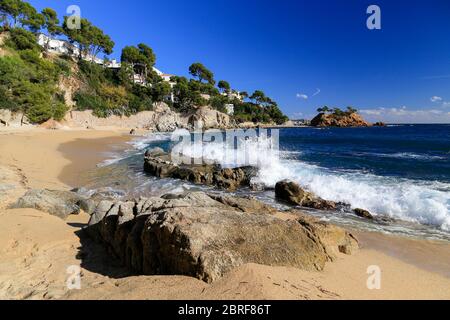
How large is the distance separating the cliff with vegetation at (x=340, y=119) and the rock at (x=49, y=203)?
117m

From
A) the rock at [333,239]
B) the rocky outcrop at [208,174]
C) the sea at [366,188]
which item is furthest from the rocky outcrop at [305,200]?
the rock at [333,239]

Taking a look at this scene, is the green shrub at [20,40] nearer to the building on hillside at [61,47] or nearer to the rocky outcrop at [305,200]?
the building on hillside at [61,47]

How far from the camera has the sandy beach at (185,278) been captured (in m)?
3.30

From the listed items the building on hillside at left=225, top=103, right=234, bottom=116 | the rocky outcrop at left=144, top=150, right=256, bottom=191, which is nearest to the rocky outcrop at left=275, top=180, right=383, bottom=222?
the rocky outcrop at left=144, top=150, right=256, bottom=191

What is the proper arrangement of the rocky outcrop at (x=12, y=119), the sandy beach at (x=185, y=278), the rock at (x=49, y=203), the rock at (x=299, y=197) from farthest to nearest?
1. the rocky outcrop at (x=12, y=119)
2. the rock at (x=299, y=197)
3. the rock at (x=49, y=203)
4. the sandy beach at (x=185, y=278)

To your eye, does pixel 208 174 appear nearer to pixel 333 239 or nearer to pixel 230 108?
pixel 333 239

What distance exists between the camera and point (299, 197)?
10.3m

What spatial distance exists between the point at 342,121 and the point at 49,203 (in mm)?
119148

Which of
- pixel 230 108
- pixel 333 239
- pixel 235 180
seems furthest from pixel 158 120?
pixel 333 239

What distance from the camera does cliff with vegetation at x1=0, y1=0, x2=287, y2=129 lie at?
33.9 metres

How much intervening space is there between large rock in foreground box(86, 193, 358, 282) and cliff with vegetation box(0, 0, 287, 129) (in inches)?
1390

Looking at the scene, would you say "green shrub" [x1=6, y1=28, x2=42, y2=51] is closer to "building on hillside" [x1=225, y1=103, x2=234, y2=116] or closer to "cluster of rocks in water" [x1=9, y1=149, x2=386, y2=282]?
"cluster of rocks in water" [x1=9, y1=149, x2=386, y2=282]

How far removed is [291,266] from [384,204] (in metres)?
7.16
